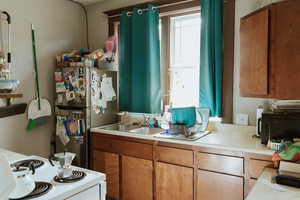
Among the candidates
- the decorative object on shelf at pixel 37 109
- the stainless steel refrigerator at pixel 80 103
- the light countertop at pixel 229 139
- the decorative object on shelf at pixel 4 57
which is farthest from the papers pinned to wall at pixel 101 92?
the decorative object on shelf at pixel 4 57

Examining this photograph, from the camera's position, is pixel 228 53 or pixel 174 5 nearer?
pixel 228 53

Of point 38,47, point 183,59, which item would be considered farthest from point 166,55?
point 38,47

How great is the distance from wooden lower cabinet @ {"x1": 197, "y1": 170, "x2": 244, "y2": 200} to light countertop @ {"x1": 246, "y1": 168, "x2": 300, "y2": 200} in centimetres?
53

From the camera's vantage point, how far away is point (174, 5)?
2.73 m

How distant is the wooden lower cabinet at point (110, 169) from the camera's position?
2588 mm

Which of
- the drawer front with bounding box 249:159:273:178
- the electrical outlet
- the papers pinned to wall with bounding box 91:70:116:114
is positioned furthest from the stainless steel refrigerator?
the drawer front with bounding box 249:159:273:178

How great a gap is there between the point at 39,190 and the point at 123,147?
1.32 metres

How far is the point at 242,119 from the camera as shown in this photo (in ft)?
7.87

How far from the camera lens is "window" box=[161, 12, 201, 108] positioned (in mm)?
2732

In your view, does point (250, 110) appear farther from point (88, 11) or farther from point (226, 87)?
point (88, 11)

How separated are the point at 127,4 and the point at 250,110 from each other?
2.06m

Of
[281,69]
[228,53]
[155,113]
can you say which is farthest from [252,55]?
[155,113]

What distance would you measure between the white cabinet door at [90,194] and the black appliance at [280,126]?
4.53 ft

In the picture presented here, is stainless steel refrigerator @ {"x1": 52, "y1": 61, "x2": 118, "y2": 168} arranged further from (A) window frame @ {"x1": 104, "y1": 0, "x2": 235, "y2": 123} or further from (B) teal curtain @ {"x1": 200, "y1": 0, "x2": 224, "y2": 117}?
(A) window frame @ {"x1": 104, "y1": 0, "x2": 235, "y2": 123}
